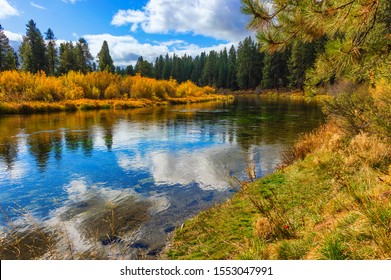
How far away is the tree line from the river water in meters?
25.3

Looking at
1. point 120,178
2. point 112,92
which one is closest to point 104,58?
point 112,92

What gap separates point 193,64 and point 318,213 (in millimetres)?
112483

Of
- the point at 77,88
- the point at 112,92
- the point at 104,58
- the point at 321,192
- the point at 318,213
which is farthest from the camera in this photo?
the point at 104,58

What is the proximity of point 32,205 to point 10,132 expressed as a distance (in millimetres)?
12293

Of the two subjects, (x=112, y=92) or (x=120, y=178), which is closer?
(x=120, y=178)

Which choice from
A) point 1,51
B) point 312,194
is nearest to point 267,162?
point 312,194

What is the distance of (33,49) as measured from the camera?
5591 centimetres

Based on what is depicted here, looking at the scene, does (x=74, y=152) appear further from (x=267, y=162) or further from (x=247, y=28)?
(x=247, y=28)

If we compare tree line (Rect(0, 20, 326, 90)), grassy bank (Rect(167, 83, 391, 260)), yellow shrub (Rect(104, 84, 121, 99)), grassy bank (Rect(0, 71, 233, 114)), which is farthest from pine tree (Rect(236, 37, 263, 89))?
grassy bank (Rect(167, 83, 391, 260))

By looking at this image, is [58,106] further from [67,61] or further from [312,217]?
[67,61]

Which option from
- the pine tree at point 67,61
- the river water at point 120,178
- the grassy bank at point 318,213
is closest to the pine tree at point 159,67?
the pine tree at point 67,61

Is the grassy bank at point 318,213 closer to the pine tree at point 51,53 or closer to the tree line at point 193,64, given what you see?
the tree line at point 193,64

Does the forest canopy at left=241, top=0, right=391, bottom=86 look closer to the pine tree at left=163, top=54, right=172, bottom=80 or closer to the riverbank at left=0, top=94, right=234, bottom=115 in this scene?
the riverbank at left=0, top=94, right=234, bottom=115

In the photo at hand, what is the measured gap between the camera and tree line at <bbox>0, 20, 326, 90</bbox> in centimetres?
5619
